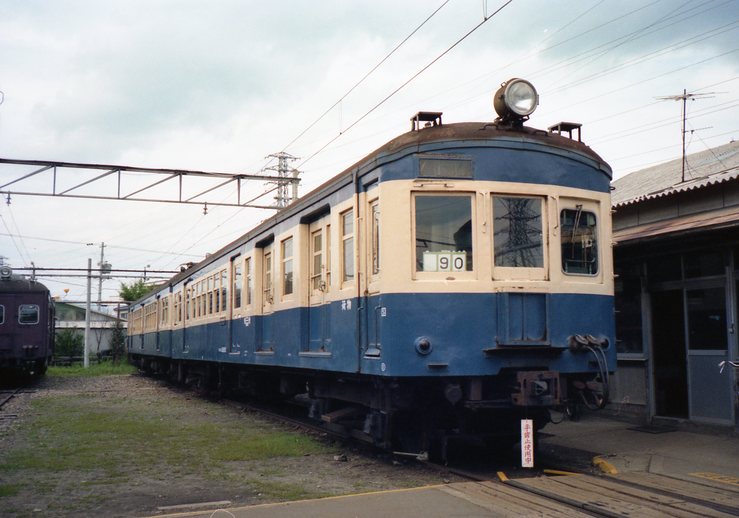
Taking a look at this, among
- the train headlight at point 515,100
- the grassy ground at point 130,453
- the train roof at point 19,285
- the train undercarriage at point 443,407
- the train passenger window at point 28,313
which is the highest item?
the train headlight at point 515,100

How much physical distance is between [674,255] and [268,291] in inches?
227

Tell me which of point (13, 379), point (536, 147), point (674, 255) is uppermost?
point (536, 147)

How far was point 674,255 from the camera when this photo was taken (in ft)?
33.6

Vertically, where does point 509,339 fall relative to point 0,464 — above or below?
above

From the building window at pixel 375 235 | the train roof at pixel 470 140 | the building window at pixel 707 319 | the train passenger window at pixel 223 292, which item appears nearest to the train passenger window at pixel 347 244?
the train roof at pixel 470 140

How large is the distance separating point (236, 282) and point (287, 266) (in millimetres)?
3402

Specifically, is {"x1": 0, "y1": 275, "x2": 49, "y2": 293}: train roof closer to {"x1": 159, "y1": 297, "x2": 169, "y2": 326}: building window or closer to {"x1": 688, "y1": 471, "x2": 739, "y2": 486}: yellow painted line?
{"x1": 159, "y1": 297, "x2": 169, "y2": 326}: building window

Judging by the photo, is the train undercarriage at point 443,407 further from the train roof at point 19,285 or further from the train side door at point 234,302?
the train roof at point 19,285

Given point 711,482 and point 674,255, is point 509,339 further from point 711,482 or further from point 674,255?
point 674,255

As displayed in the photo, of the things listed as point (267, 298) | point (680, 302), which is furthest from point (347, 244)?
point (680, 302)

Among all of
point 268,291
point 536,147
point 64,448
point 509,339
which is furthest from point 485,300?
point 64,448

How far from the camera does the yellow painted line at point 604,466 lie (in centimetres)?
752

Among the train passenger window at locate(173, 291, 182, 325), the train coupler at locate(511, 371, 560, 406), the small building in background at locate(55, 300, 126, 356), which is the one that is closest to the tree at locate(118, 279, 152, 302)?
the small building in background at locate(55, 300, 126, 356)

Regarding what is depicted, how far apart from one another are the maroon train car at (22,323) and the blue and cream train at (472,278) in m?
18.7
